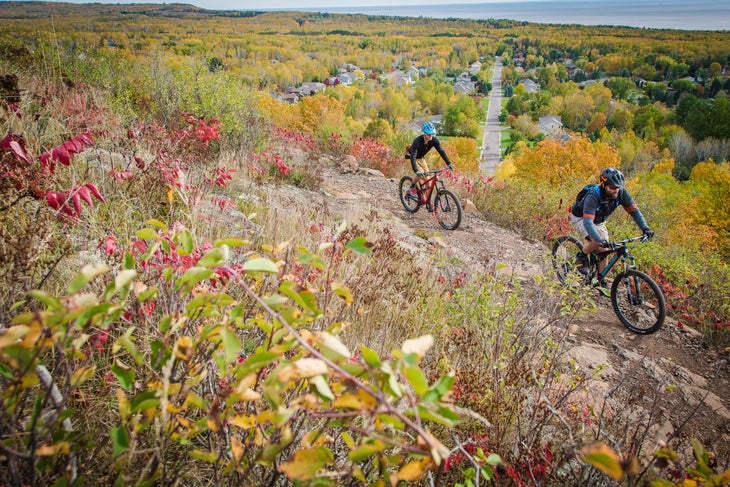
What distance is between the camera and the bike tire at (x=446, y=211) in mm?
7967

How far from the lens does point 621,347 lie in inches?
196

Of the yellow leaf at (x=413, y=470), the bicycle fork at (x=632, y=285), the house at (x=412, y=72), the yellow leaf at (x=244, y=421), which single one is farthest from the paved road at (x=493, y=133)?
the yellow leaf at (x=413, y=470)

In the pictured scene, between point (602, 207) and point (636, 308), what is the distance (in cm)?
172

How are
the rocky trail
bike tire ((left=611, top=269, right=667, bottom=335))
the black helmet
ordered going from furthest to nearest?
bike tire ((left=611, top=269, right=667, bottom=335))
the black helmet
the rocky trail

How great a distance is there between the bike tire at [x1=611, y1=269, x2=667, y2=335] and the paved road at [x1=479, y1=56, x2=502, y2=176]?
40.0 metres

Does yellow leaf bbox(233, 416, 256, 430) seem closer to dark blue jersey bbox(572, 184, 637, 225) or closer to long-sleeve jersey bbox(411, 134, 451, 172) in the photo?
dark blue jersey bbox(572, 184, 637, 225)

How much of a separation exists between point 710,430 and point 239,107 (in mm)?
8882

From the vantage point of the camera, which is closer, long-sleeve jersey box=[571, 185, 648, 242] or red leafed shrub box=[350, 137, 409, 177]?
long-sleeve jersey box=[571, 185, 648, 242]

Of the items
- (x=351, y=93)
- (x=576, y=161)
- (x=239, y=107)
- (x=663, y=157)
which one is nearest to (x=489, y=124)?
(x=351, y=93)

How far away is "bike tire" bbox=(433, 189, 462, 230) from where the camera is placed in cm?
797

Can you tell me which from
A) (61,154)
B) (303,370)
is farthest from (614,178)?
(61,154)

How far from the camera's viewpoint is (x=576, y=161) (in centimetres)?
3375

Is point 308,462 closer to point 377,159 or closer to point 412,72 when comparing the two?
point 377,159

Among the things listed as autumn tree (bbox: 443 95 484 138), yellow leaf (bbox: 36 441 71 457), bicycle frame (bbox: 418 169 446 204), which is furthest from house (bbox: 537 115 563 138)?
yellow leaf (bbox: 36 441 71 457)
